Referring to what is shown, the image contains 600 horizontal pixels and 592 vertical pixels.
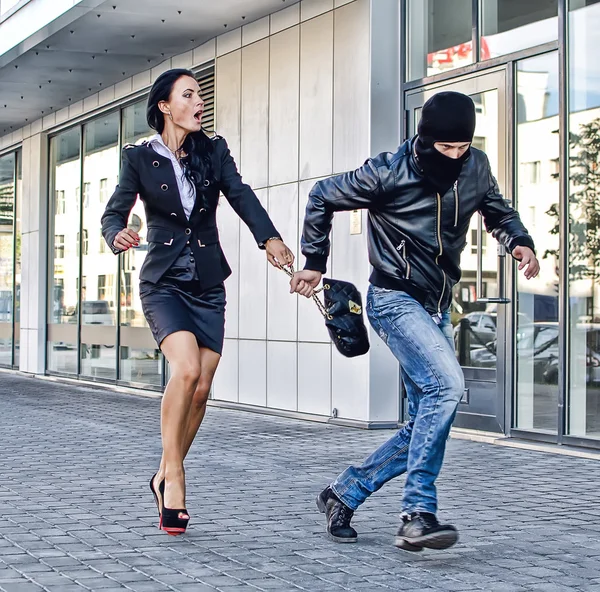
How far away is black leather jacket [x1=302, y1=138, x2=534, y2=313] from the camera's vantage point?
15.4 ft

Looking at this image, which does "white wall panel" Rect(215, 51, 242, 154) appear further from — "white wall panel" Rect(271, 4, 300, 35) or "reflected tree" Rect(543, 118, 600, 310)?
"reflected tree" Rect(543, 118, 600, 310)

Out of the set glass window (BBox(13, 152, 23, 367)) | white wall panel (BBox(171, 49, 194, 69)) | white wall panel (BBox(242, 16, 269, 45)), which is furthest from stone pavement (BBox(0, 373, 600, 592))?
glass window (BBox(13, 152, 23, 367))

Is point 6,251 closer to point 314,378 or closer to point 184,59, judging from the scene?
point 184,59

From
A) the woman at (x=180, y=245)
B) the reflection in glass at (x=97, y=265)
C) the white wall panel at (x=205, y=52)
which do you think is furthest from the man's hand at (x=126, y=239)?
the reflection in glass at (x=97, y=265)

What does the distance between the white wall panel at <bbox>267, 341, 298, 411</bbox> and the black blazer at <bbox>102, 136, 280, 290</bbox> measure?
6227 mm

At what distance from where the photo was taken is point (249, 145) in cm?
1227

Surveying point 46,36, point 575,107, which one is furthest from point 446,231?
point 46,36

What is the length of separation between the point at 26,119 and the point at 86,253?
2980 mm

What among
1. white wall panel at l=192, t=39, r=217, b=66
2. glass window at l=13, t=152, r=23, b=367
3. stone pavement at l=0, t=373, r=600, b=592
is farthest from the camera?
glass window at l=13, t=152, r=23, b=367

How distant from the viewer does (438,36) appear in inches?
396

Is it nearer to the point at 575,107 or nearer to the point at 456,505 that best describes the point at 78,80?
the point at 575,107

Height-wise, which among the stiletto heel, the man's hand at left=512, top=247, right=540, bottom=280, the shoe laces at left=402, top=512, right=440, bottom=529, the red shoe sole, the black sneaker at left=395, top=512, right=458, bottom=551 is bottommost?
the red shoe sole

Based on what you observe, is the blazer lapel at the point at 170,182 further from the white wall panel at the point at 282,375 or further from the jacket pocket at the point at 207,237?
the white wall panel at the point at 282,375

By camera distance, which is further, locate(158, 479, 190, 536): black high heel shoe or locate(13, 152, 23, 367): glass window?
locate(13, 152, 23, 367): glass window
